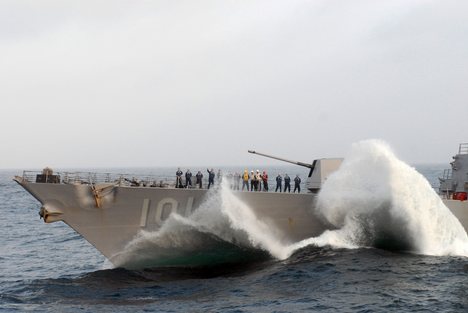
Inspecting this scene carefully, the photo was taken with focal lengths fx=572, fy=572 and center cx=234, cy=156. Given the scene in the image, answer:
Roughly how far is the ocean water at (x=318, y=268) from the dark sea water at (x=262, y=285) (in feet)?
0.12

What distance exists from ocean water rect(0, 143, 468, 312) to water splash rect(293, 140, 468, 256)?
42 millimetres

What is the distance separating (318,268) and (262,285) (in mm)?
2631

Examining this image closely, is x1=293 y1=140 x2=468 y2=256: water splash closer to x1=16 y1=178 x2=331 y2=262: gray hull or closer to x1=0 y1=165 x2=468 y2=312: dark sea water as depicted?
x1=0 y1=165 x2=468 y2=312: dark sea water

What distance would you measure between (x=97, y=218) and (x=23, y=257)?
8.23m

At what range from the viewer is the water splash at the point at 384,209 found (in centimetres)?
2386

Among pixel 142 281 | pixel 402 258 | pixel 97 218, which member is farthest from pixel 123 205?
pixel 402 258

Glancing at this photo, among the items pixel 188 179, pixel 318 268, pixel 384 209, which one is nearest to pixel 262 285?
pixel 318 268

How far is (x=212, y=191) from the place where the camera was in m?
22.7

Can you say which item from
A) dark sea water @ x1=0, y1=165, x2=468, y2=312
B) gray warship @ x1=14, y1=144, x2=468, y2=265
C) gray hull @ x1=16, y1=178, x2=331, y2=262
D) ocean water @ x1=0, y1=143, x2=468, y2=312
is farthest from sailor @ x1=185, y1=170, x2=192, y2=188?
dark sea water @ x1=0, y1=165, x2=468, y2=312

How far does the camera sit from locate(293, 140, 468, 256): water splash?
78.3ft

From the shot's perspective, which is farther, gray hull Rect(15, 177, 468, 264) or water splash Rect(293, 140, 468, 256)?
water splash Rect(293, 140, 468, 256)

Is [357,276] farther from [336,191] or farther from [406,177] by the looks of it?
[406,177]

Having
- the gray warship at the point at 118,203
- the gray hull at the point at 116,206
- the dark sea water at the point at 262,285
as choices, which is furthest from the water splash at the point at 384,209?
the gray hull at the point at 116,206

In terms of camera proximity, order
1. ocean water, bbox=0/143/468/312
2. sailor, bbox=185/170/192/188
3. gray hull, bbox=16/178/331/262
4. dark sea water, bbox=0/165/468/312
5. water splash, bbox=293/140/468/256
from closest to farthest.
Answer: dark sea water, bbox=0/165/468/312 < ocean water, bbox=0/143/468/312 < gray hull, bbox=16/178/331/262 < sailor, bbox=185/170/192/188 < water splash, bbox=293/140/468/256
